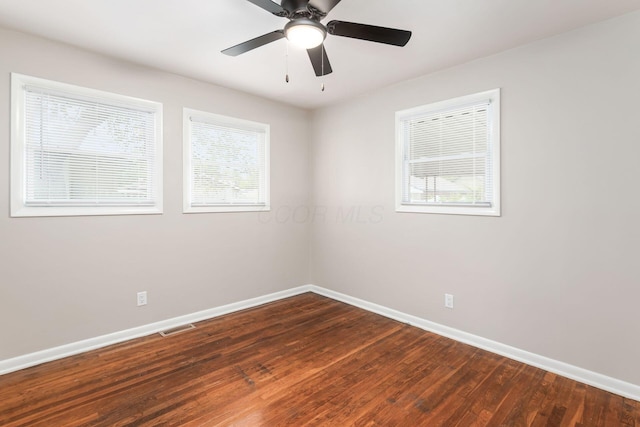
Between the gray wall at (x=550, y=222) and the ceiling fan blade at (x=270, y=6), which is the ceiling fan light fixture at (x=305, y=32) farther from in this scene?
the gray wall at (x=550, y=222)

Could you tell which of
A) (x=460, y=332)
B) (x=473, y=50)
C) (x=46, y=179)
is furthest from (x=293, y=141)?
(x=460, y=332)

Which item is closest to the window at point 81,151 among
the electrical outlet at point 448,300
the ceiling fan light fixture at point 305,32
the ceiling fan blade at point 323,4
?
the ceiling fan light fixture at point 305,32

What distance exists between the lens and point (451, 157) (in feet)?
10.3

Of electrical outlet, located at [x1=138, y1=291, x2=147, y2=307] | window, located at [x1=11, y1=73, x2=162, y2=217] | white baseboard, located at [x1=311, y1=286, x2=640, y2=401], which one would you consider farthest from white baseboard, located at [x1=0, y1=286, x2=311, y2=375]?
white baseboard, located at [x1=311, y1=286, x2=640, y2=401]

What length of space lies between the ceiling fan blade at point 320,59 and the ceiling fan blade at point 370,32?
211 mm

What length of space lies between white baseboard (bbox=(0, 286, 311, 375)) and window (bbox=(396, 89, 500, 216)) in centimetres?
224

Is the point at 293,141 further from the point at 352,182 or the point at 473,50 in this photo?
the point at 473,50

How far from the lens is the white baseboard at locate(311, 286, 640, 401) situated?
2.22m

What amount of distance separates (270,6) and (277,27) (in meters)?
0.67

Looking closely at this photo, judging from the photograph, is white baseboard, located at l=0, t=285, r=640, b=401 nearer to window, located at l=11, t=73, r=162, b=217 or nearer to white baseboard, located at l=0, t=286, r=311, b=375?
white baseboard, located at l=0, t=286, r=311, b=375

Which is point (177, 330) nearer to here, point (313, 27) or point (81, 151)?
point (81, 151)

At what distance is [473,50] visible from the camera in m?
2.73

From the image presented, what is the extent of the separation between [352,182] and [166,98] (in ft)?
7.58

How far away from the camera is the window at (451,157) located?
9.40 ft
